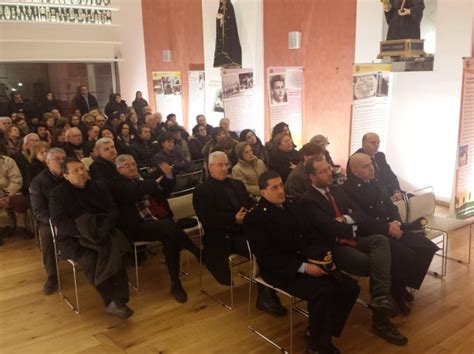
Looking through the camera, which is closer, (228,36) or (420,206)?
(420,206)

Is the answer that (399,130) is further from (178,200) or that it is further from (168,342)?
(168,342)

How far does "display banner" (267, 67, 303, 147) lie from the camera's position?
7203 millimetres

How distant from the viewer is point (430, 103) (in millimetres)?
5766

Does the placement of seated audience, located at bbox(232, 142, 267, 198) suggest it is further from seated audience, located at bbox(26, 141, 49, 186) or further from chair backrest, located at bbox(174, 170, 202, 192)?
seated audience, located at bbox(26, 141, 49, 186)

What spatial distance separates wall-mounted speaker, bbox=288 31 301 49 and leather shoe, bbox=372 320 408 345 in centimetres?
513

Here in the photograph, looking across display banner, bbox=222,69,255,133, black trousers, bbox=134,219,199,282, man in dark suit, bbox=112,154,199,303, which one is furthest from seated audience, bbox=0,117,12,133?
black trousers, bbox=134,219,199,282

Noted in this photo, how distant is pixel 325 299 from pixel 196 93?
8568mm

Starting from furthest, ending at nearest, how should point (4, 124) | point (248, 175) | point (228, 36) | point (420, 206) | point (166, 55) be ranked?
point (166, 55) → point (228, 36) → point (4, 124) → point (248, 175) → point (420, 206)

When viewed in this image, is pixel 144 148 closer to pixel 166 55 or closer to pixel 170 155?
pixel 170 155

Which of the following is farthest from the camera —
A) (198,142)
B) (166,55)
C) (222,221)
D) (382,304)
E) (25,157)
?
(166,55)

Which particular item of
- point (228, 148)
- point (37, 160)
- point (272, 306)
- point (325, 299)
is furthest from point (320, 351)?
point (37, 160)

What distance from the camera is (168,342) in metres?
3.13

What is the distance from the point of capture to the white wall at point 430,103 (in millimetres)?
5359

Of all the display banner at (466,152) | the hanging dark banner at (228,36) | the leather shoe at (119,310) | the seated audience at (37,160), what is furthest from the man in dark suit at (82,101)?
the display banner at (466,152)
